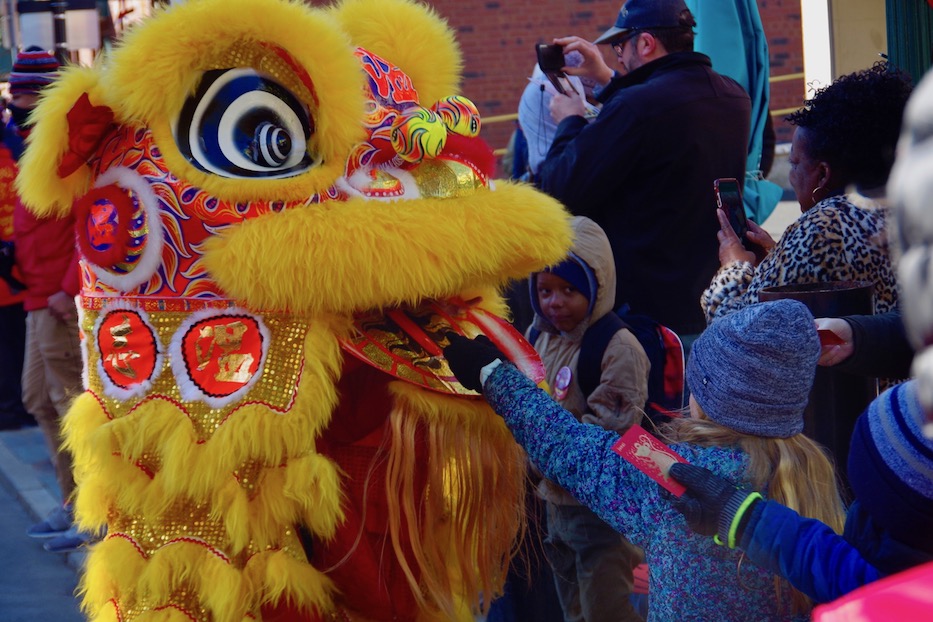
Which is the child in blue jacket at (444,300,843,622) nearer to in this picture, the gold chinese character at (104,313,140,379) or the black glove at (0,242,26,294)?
the gold chinese character at (104,313,140,379)

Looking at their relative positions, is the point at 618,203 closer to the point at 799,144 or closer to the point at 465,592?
the point at 799,144

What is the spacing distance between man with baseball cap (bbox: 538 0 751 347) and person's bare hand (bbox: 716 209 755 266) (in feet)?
1.84

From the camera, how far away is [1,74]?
1095 centimetres

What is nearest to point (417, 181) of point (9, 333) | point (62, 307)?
point (62, 307)

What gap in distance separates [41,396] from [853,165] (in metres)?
4.33

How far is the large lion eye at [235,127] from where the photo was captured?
258 cm

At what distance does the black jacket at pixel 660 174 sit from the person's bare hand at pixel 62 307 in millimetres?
2823

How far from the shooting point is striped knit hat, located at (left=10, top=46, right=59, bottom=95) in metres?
6.57

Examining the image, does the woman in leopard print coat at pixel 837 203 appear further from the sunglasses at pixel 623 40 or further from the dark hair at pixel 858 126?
the sunglasses at pixel 623 40

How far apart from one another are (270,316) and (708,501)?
3.53ft

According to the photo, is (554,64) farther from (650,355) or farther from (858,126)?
(858,126)

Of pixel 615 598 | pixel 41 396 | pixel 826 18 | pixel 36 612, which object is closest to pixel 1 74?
pixel 41 396

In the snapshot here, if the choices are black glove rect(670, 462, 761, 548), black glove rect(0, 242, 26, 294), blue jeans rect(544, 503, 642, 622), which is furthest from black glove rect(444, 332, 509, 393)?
black glove rect(0, 242, 26, 294)

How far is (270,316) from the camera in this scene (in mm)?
2574
